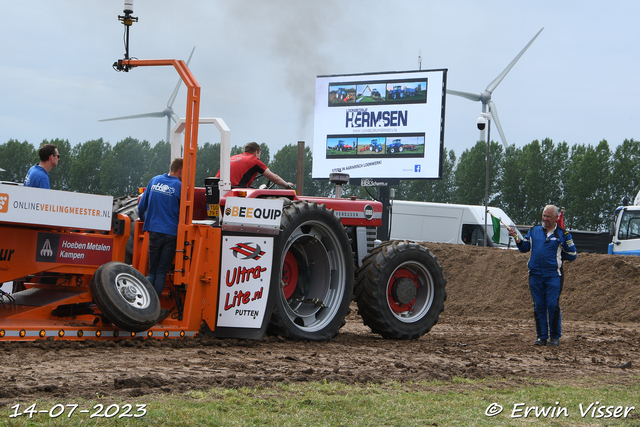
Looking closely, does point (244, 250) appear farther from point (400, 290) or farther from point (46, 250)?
point (400, 290)

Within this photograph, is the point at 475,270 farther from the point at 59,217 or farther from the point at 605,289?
the point at 59,217

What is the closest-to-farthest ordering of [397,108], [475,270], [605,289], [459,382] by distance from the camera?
1. [459,382]
2. [605,289]
3. [475,270]
4. [397,108]

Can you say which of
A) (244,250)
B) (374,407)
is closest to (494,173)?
(244,250)

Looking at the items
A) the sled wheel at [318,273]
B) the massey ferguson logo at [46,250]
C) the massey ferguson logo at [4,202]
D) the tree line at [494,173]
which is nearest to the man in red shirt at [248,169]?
the sled wheel at [318,273]

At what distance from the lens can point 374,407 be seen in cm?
450

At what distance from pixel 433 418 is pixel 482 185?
55175mm

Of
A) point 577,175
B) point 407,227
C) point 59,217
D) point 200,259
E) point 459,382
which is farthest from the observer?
point 577,175

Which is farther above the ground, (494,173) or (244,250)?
(494,173)

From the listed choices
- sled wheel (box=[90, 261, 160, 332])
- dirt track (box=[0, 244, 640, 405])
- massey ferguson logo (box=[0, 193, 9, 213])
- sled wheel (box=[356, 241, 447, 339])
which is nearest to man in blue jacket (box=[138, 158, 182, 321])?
sled wheel (box=[90, 261, 160, 332])

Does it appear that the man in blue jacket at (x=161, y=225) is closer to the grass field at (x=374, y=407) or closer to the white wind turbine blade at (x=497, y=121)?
the grass field at (x=374, y=407)

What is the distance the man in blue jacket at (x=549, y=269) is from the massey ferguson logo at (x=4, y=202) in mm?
5955

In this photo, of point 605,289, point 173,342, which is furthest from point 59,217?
point 605,289

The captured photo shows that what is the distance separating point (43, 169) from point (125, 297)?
188 centimetres

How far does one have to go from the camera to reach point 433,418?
4344 mm
